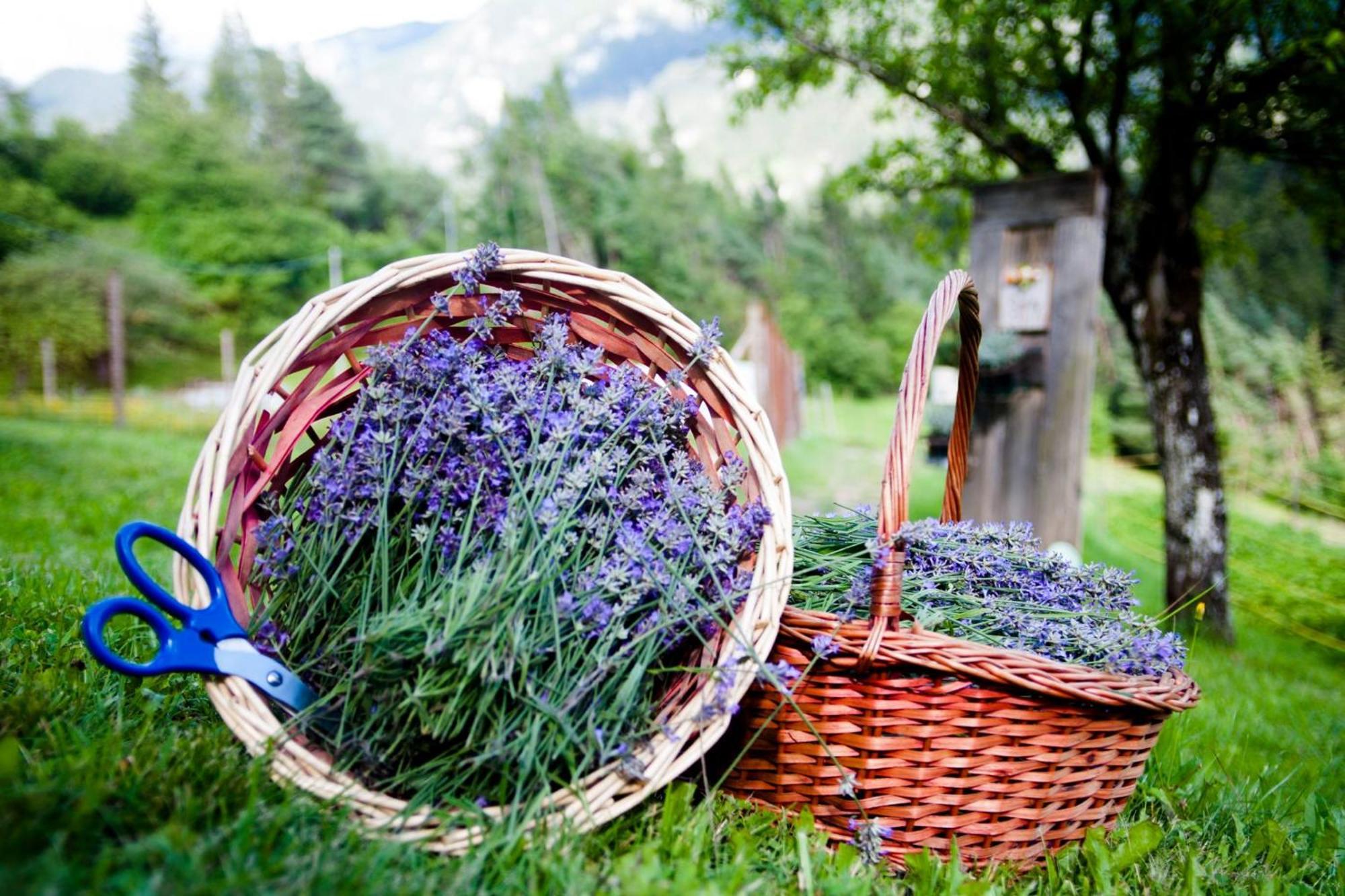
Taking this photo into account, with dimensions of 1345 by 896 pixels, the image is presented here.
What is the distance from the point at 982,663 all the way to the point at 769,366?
37.3ft

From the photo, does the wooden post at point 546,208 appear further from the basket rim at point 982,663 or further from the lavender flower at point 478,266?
the basket rim at point 982,663

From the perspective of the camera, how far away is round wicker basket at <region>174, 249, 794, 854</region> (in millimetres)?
1126

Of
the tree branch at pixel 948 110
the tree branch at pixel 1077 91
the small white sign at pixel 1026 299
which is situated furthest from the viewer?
the tree branch at pixel 948 110

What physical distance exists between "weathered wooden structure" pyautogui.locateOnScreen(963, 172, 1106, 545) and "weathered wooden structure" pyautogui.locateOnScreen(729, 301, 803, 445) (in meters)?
4.43

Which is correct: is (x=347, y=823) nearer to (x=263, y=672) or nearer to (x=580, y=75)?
(x=263, y=672)

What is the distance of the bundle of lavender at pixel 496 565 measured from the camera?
44.4 inches

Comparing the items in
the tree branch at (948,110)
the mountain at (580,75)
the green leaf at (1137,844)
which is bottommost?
the green leaf at (1137,844)

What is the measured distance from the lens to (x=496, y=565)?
122cm

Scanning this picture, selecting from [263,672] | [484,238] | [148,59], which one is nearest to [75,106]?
[148,59]

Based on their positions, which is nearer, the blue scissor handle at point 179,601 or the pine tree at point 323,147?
the blue scissor handle at point 179,601

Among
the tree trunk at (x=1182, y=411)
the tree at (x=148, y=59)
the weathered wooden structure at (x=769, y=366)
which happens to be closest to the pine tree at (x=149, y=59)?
the tree at (x=148, y=59)

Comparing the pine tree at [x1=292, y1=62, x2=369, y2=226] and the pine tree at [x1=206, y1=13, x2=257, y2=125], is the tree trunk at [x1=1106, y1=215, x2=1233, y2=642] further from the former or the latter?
the pine tree at [x1=206, y1=13, x2=257, y2=125]

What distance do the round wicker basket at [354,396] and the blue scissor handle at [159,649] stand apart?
0.05 m

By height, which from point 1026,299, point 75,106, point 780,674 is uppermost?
point 75,106
